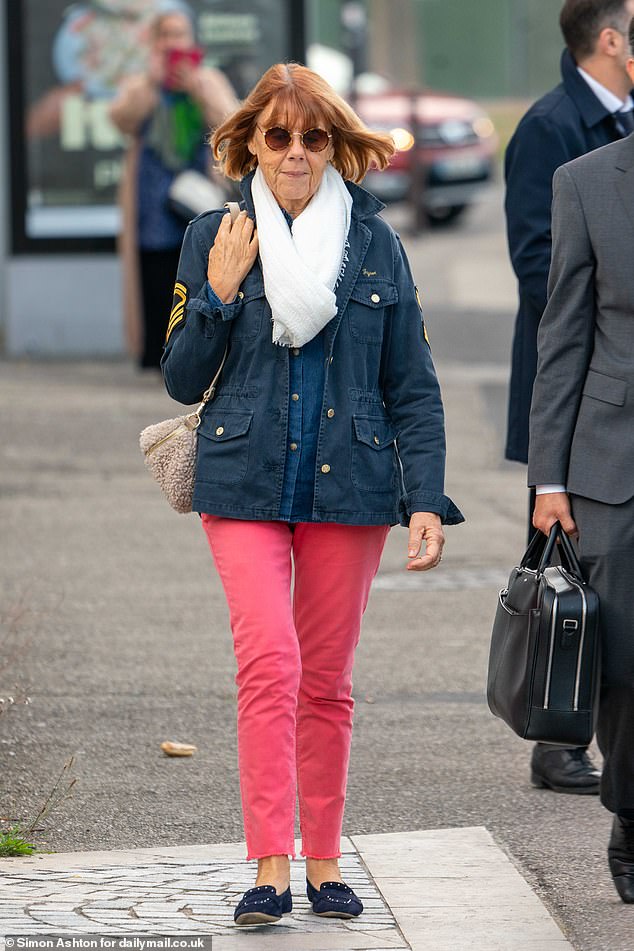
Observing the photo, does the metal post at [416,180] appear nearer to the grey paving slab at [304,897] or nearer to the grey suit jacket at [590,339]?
the grey paving slab at [304,897]

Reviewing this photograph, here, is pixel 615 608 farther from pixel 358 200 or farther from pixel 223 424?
pixel 358 200

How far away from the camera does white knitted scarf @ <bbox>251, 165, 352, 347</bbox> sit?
430 centimetres

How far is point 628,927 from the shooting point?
4.38 meters

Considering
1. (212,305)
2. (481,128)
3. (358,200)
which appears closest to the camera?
(212,305)

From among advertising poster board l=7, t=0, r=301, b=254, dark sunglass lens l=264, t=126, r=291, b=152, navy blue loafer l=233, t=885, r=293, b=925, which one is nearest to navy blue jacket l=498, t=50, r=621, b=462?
dark sunglass lens l=264, t=126, r=291, b=152

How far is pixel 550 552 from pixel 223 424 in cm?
79

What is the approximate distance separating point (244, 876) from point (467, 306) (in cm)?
1277

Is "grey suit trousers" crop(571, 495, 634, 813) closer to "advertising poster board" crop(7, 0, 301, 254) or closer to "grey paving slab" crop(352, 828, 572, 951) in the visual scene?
"grey paving slab" crop(352, 828, 572, 951)

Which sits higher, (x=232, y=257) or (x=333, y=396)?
(x=232, y=257)

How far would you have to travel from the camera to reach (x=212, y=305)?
4.34 meters

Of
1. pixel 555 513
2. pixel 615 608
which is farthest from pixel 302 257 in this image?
pixel 615 608

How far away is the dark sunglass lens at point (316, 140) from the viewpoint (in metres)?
4.41

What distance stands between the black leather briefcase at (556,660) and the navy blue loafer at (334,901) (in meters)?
0.53

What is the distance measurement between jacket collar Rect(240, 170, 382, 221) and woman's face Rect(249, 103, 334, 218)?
0.20ft
